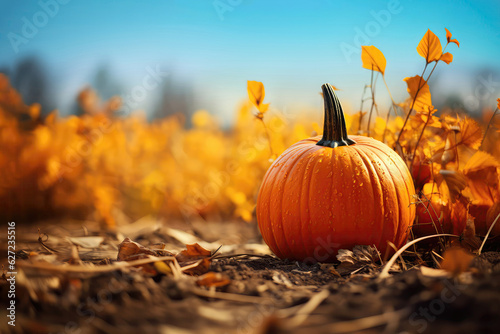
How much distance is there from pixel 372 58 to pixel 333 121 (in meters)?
0.33

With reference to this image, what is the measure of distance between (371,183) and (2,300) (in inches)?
51.6

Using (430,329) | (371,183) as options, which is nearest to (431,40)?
(371,183)

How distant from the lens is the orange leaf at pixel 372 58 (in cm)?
169

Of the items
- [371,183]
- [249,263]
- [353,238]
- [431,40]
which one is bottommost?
[249,263]

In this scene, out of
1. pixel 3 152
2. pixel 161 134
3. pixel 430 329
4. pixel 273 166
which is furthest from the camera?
pixel 161 134

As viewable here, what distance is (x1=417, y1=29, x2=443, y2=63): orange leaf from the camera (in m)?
1.57

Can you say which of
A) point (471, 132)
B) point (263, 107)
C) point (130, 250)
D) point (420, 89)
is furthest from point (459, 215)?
point (130, 250)

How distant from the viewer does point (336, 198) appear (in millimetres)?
1534

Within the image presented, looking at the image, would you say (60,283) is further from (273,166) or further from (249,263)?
(273,166)

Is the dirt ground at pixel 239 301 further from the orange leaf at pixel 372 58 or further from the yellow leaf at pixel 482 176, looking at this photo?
→ the orange leaf at pixel 372 58

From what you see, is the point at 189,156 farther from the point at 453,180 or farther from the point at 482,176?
the point at 453,180

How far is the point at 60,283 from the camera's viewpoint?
108 centimetres

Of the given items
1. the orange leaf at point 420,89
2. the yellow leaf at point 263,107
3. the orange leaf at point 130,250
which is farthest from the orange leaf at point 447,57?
the orange leaf at point 130,250

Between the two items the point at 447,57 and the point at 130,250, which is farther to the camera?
the point at 447,57
